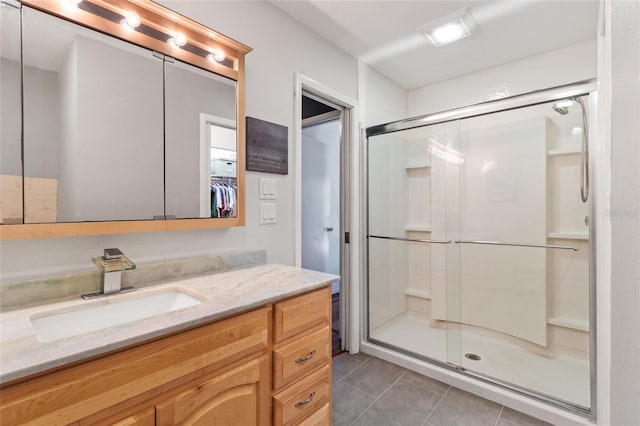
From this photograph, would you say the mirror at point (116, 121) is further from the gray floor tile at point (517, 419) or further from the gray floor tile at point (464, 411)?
the gray floor tile at point (517, 419)

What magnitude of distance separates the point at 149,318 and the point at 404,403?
1.63 metres

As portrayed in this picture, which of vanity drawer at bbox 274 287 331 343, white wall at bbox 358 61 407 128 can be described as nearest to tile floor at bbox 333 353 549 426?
vanity drawer at bbox 274 287 331 343

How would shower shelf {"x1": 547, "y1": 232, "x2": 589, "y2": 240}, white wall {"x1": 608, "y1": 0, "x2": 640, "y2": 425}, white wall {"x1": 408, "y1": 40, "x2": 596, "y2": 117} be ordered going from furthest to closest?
white wall {"x1": 408, "y1": 40, "x2": 596, "y2": 117}
shower shelf {"x1": 547, "y1": 232, "x2": 589, "y2": 240}
white wall {"x1": 608, "y1": 0, "x2": 640, "y2": 425}

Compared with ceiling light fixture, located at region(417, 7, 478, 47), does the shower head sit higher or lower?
lower

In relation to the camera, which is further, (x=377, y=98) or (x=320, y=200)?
(x=320, y=200)

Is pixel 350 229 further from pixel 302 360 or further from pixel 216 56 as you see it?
pixel 216 56

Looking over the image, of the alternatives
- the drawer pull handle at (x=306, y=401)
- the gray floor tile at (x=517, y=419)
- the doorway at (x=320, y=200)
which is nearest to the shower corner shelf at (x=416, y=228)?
the doorway at (x=320, y=200)

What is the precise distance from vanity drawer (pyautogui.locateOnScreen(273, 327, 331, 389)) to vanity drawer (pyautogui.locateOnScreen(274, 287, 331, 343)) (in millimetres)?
43

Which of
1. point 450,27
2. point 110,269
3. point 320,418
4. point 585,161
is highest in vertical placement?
point 450,27

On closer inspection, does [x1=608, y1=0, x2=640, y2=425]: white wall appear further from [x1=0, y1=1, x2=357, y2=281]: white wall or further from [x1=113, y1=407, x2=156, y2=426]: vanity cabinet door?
[x1=0, y1=1, x2=357, y2=281]: white wall

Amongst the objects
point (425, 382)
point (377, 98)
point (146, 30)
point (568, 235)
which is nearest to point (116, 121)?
point (146, 30)

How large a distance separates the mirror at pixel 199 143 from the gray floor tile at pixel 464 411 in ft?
5.39

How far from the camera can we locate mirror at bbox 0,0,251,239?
1.03m

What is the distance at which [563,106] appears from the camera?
190cm
